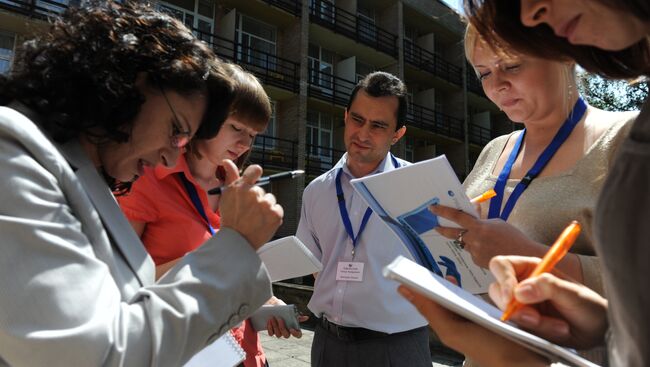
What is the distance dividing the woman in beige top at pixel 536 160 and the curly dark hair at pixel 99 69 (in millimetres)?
897

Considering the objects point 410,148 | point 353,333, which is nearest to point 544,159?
point 353,333

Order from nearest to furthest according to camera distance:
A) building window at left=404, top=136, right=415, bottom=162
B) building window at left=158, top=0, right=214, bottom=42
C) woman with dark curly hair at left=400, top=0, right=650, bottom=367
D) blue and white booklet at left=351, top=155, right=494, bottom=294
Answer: woman with dark curly hair at left=400, top=0, right=650, bottom=367
blue and white booklet at left=351, top=155, right=494, bottom=294
building window at left=158, top=0, right=214, bottom=42
building window at left=404, top=136, right=415, bottom=162

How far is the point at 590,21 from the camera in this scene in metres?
0.74

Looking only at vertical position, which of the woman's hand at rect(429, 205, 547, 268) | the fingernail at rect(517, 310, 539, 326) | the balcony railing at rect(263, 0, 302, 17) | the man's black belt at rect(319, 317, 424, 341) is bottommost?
the man's black belt at rect(319, 317, 424, 341)

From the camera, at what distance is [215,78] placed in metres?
1.43

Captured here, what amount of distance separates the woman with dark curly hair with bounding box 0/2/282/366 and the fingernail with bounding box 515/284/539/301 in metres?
0.62

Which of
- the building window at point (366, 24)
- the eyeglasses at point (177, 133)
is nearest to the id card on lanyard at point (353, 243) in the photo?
the eyeglasses at point (177, 133)

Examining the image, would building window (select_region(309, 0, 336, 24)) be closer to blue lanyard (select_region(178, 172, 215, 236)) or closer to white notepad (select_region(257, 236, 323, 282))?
blue lanyard (select_region(178, 172, 215, 236))

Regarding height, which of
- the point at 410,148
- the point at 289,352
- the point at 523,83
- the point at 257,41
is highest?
the point at 257,41

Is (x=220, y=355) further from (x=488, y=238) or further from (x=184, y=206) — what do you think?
(x=488, y=238)

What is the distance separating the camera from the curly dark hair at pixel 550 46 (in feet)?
3.17

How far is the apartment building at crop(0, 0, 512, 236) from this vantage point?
13.6m

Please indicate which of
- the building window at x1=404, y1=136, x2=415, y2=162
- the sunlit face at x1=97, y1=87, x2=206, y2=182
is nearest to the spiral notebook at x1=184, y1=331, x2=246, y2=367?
the sunlit face at x1=97, y1=87, x2=206, y2=182

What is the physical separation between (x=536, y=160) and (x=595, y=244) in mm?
912
